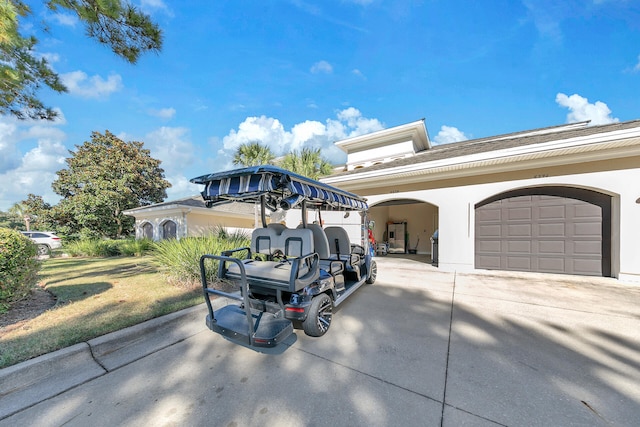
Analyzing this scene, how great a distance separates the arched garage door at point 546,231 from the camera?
6016 mm

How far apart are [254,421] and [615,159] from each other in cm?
910

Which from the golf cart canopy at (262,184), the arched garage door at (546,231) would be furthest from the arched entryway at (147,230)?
the arched garage door at (546,231)

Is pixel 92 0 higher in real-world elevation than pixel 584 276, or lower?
higher

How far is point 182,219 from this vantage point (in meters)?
13.5

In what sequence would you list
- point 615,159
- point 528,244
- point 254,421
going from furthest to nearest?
1. point 528,244
2. point 615,159
3. point 254,421

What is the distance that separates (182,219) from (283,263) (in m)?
12.5

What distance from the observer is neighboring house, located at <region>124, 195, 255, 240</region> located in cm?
1341

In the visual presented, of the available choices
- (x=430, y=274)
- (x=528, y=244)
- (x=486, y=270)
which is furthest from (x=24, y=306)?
(x=528, y=244)

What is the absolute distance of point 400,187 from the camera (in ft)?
27.9

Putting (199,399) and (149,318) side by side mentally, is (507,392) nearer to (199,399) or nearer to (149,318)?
(199,399)

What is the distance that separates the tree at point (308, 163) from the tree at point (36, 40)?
8.29 metres

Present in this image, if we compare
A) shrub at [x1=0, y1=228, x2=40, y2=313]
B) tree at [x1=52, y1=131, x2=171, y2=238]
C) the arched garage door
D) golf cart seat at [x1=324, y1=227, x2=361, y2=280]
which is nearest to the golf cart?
golf cart seat at [x1=324, y1=227, x2=361, y2=280]

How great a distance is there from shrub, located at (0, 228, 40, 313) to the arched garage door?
10252 millimetres

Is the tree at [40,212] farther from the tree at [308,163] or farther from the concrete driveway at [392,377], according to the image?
the concrete driveway at [392,377]
